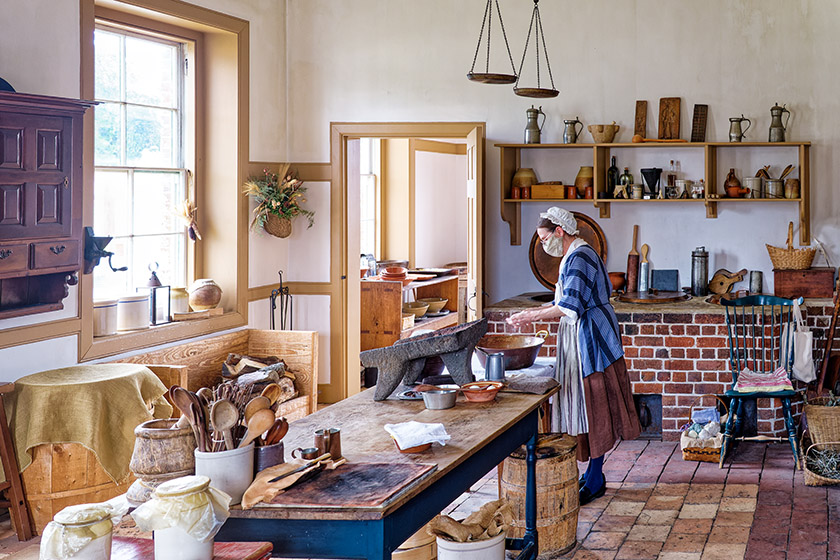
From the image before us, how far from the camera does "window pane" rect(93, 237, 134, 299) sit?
5906mm

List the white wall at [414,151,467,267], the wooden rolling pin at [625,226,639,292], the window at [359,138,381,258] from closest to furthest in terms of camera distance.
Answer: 1. the wooden rolling pin at [625,226,639,292]
2. the window at [359,138,381,258]
3. the white wall at [414,151,467,267]

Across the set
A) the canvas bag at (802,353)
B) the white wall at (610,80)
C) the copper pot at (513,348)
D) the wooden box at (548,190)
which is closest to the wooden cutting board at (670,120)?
the white wall at (610,80)

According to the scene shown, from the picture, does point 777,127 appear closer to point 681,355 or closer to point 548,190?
point 548,190

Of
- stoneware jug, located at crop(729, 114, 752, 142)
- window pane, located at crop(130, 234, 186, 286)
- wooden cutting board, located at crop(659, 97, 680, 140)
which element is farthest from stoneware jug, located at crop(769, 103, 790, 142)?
window pane, located at crop(130, 234, 186, 286)

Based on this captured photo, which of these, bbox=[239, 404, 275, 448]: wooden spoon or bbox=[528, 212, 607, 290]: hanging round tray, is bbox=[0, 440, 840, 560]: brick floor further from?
bbox=[239, 404, 275, 448]: wooden spoon

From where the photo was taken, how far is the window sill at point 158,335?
5.51m

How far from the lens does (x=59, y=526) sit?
1959 mm

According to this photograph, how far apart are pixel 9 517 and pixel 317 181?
3590mm

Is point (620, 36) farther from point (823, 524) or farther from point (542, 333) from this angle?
point (823, 524)

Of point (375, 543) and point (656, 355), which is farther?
point (656, 355)

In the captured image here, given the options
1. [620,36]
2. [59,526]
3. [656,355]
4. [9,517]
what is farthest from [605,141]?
[59,526]

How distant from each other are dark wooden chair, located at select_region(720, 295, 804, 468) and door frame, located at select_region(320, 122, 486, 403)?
2.50 metres

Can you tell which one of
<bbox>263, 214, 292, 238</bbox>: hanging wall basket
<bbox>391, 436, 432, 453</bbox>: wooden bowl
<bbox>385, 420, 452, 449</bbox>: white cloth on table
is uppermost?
<bbox>263, 214, 292, 238</bbox>: hanging wall basket

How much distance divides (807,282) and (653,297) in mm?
1110
